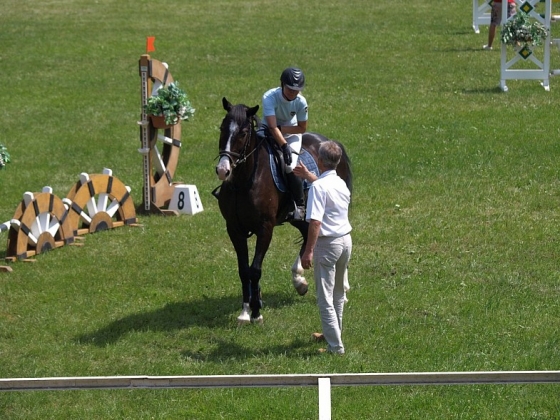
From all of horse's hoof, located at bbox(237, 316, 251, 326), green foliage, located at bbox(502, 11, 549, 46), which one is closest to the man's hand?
horse's hoof, located at bbox(237, 316, 251, 326)

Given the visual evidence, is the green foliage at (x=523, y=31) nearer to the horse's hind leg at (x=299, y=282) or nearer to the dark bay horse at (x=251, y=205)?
the dark bay horse at (x=251, y=205)

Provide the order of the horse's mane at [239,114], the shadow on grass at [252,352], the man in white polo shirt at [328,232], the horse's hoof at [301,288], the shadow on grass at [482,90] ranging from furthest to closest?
1. the shadow on grass at [482,90]
2. the horse's hoof at [301,288]
3. the horse's mane at [239,114]
4. the shadow on grass at [252,352]
5. the man in white polo shirt at [328,232]

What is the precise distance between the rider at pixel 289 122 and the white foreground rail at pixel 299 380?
4.49 metres

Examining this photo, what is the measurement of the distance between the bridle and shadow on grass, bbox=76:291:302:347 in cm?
185

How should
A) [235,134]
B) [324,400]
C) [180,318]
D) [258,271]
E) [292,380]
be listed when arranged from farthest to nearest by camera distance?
[180,318] < [258,271] < [235,134] < [292,380] < [324,400]

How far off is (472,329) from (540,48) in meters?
18.0

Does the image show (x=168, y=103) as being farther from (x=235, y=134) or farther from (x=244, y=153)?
(x=235, y=134)

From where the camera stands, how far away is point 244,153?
34.5ft

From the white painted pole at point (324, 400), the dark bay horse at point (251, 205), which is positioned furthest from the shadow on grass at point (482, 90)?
the white painted pole at point (324, 400)

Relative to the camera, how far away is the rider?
11008 millimetres

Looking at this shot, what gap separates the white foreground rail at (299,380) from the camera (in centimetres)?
689

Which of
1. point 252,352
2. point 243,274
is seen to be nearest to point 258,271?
point 243,274

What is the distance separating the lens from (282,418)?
8.46m

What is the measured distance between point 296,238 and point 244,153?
4.21m
